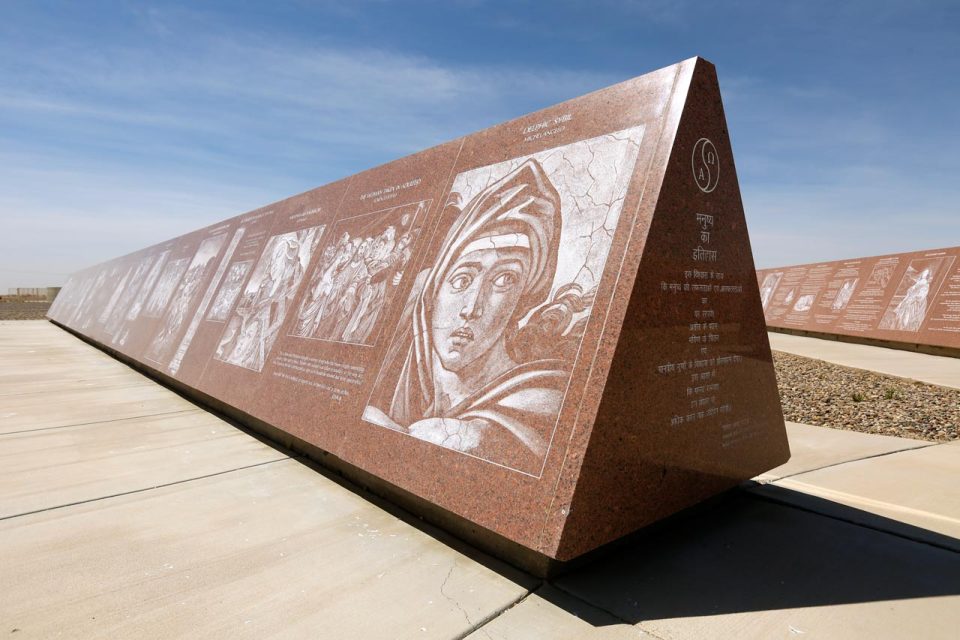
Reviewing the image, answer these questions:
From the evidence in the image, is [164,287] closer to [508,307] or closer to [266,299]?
[266,299]

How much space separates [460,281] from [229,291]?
3.72 m

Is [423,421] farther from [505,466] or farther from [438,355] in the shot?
[505,466]

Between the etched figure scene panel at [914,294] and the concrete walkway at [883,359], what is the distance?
571mm

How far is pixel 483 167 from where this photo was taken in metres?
3.21

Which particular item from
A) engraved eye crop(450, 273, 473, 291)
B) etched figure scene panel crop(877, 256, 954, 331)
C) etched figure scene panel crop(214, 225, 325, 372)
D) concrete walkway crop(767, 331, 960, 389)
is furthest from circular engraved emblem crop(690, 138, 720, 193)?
etched figure scene panel crop(877, 256, 954, 331)

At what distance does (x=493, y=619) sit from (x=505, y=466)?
1.81 ft

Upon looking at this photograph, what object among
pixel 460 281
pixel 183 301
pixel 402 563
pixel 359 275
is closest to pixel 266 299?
pixel 359 275

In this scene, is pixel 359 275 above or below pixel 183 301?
above

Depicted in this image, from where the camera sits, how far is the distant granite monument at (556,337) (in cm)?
214

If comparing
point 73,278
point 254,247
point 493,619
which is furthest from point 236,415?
point 73,278

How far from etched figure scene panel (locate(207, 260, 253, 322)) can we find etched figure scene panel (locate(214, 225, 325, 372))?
203 mm

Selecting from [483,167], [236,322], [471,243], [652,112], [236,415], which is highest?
[652,112]

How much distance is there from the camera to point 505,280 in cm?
269

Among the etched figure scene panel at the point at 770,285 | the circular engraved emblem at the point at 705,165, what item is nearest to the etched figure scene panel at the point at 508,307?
the circular engraved emblem at the point at 705,165
